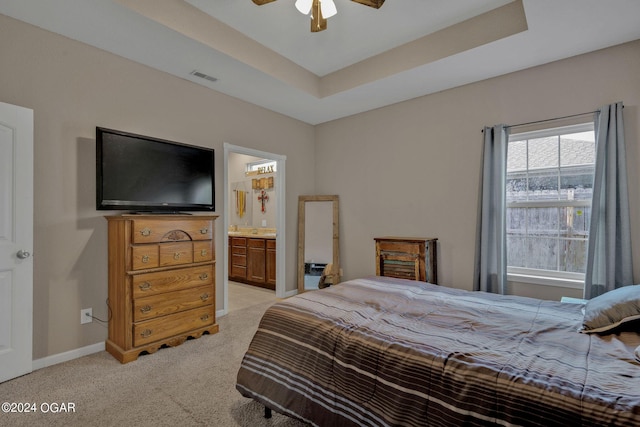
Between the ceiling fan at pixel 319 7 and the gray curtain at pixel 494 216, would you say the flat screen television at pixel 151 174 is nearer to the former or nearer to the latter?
the ceiling fan at pixel 319 7

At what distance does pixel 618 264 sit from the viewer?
2.59m

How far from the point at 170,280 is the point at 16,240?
43.5 inches

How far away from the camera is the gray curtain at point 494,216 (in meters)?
3.17

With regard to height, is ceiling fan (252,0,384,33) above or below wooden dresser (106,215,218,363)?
above

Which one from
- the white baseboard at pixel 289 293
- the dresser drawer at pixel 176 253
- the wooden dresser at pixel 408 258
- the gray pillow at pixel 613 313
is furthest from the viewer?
the white baseboard at pixel 289 293

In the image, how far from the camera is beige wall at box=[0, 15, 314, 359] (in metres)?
2.43

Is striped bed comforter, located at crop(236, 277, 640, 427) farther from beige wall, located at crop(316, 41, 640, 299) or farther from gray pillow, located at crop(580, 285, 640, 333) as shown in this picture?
beige wall, located at crop(316, 41, 640, 299)

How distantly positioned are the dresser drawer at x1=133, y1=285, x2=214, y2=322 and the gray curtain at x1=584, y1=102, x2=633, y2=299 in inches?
138

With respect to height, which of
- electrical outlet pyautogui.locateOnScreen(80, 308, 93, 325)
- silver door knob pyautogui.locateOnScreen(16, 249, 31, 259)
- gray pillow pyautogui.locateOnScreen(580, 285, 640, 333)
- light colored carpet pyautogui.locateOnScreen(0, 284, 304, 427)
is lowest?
light colored carpet pyautogui.locateOnScreen(0, 284, 304, 427)

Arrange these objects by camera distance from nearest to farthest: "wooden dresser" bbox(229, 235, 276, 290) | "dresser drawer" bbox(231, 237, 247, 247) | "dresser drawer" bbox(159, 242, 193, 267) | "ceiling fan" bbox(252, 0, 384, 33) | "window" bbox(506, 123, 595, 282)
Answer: "ceiling fan" bbox(252, 0, 384, 33) < "dresser drawer" bbox(159, 242, 193, 267) < "window" bbox(506, 123, 595, 282) < "wooden dresser" bbox(229, 235, 276, 290) < "dresser drawer" bbox(231, 237, 247, 247)

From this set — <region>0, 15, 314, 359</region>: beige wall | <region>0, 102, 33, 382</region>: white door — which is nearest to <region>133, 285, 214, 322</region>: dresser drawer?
<region>0, 15, 314, 359</region>: beige wall

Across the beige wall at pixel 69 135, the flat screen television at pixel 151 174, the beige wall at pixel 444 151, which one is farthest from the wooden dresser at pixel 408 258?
the beige wall at pixel 69 135

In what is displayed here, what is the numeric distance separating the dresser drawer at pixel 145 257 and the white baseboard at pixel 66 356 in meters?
0.86

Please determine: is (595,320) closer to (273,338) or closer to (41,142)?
(273,338)
